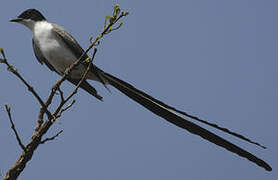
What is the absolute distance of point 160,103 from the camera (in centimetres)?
255

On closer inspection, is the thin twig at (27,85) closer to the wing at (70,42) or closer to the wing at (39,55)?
the wing at (70,42)

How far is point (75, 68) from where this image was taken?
3.19m

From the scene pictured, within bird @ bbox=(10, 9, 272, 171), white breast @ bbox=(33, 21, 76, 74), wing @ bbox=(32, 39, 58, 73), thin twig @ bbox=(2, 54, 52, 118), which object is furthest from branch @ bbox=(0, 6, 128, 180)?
wing @ bbox=(32, 39, 58, 73)

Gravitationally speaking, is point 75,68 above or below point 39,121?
Result: above

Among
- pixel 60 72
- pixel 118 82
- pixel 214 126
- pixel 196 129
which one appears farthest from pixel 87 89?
pixel 214 126

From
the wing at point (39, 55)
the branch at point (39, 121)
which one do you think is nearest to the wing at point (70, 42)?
the wing at point (39, 55)

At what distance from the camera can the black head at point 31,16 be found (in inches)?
152

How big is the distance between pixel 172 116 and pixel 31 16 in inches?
83.0

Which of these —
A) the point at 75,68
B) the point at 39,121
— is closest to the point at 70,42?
the point at 75,68

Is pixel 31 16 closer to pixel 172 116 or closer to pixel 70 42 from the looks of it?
pixel 70 42

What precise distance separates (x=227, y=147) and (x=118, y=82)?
1.02 metres

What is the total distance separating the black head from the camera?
12.7 ft

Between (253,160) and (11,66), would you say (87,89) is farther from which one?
(253,160)

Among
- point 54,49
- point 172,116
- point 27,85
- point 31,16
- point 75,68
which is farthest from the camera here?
point 31,16
